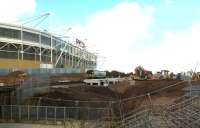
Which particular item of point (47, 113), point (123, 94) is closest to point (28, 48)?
point (123, 94)

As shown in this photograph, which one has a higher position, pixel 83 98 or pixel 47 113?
pixel 83 98

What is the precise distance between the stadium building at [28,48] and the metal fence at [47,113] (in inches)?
2556

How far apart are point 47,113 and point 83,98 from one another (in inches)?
428

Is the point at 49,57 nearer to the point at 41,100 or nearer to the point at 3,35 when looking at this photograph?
the point at 3,35

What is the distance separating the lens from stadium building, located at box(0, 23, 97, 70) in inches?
5094

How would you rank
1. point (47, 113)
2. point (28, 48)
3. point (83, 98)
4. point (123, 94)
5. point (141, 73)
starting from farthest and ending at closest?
point (28, 48) < point (141, 73) < point (123, 94) < point (83, 98) < point (47, 113)

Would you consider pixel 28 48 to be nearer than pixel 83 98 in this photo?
No

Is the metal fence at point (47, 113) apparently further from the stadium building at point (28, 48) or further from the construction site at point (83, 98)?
the stadium building at point (28, 48)

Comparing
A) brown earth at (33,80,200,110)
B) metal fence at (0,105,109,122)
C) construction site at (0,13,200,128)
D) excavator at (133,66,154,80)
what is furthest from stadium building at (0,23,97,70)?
metal fence at (0,105,109,122)

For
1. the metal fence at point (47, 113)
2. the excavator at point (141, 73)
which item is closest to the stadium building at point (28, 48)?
the excavator at point (141, 73)

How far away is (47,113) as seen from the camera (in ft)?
191

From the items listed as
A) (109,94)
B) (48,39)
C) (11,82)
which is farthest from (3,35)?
(109,94)

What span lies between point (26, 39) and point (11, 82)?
56792mm

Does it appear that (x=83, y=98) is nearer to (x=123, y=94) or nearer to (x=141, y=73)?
(x=123, y=94)
